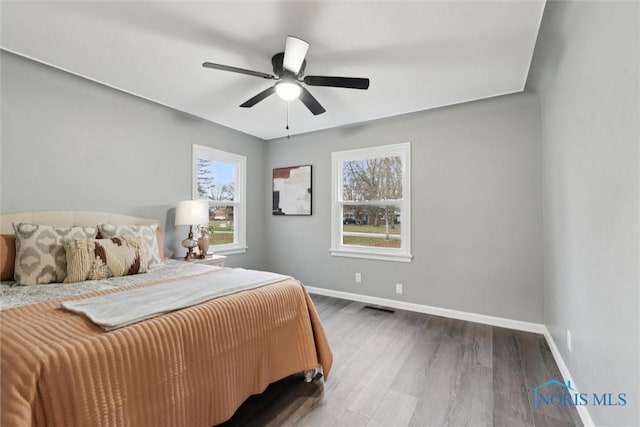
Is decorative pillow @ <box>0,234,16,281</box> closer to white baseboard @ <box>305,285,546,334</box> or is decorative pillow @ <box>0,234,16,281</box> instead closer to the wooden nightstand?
the wooden nightstand

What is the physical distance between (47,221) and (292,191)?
2.83m

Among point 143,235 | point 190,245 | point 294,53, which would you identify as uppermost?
point 294,53

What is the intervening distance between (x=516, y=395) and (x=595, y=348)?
662mm

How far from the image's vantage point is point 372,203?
3812 mm

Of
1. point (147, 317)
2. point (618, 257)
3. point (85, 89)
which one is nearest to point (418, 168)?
point (618, 257)

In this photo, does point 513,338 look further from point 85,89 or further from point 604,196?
point 85,89

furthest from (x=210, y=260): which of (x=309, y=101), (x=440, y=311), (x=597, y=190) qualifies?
(x=597, y=190)

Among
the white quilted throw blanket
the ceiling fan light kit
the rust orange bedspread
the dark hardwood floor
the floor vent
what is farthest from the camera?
the floor vent

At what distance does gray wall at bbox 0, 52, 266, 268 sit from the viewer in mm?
2268

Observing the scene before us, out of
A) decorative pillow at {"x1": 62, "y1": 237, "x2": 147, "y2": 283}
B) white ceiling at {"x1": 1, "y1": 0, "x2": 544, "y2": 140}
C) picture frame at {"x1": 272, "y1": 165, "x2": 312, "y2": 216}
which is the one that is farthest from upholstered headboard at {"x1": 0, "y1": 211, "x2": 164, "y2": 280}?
picture frame at {"x1": 272, "y1": 165, "x2": 312, "y2": 216}

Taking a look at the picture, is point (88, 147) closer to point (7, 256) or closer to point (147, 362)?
point (7, 256)

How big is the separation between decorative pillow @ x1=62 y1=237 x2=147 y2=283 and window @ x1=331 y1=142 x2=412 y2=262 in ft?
8.11

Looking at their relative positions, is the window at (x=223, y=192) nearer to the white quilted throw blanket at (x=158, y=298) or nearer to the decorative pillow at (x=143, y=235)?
the decorative pillow at (x=143, y=235)

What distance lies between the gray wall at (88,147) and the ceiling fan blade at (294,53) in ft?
6.63
